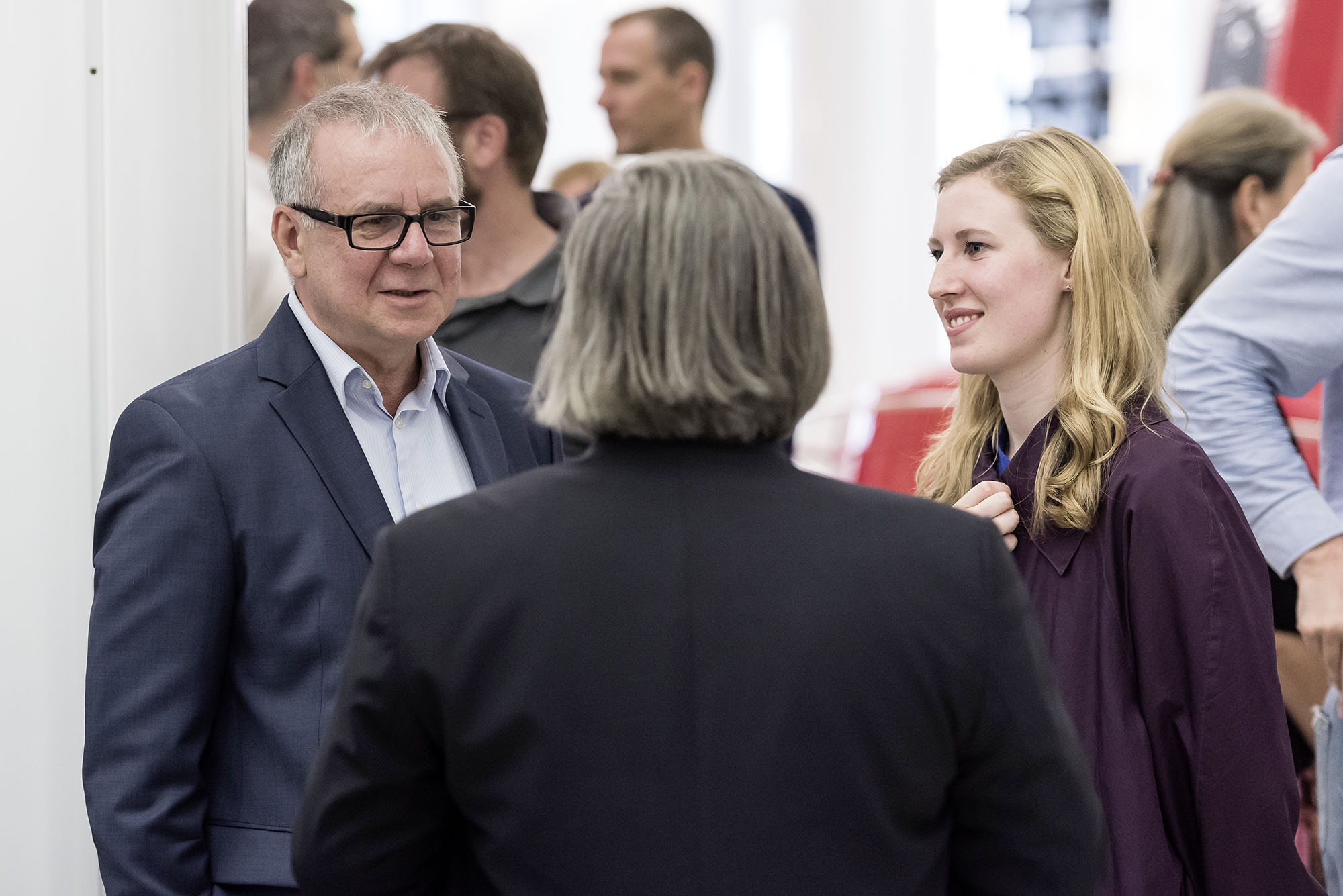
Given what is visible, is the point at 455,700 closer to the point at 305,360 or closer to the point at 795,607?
the point at 795,607

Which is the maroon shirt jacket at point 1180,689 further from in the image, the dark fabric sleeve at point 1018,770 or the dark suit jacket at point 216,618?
the dark suit jacket at point 216,618

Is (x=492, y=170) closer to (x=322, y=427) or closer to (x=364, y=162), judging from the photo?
(x=364, y=162)

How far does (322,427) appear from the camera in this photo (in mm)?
1569

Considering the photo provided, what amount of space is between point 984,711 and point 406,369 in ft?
Result: 3.21

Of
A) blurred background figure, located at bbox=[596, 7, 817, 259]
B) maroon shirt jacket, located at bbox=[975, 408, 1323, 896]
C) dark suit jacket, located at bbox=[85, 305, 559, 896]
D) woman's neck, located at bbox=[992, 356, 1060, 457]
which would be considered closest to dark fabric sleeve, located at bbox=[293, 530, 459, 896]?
dark suit jacket, located at bbox=[85, 305, 559, 896]

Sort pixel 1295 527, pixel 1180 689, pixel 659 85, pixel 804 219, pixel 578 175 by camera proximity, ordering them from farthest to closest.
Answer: pixel 578 175, pixel 659 85, pixel 804 219, pixel 1295 527, pixel 1180 689

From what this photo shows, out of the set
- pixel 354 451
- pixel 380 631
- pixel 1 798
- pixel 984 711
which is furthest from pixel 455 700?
pixel 1 798

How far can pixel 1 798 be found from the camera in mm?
1777

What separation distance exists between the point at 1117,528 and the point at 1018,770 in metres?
0.58

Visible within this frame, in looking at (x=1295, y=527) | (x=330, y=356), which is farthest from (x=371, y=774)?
(x=1295, y=527)

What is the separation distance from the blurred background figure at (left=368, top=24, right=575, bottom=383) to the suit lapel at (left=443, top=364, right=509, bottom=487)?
0.88 m

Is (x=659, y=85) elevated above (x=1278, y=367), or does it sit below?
above

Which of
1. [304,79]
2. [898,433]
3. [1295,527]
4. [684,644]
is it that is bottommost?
[898,433]

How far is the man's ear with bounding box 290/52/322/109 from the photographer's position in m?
2.51
